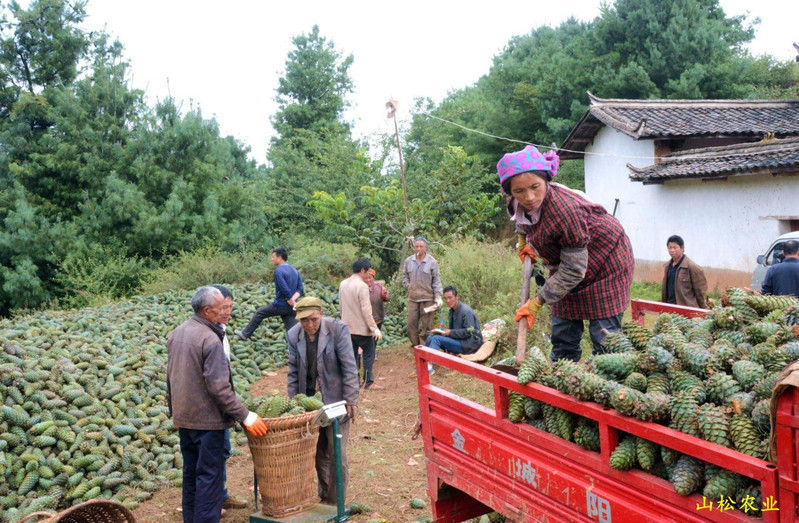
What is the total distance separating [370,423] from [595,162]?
15311mm

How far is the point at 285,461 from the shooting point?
5.26 metres

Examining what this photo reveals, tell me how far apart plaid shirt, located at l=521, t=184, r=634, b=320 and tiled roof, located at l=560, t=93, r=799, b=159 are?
14296 mm

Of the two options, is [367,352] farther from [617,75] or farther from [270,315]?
[617,75]

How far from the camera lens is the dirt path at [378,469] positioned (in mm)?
6141

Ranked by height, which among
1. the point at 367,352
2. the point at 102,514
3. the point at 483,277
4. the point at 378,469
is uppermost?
the point at 483,277

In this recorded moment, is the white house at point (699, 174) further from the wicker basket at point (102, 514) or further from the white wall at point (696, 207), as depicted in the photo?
the wicker basket at point (102, 514)

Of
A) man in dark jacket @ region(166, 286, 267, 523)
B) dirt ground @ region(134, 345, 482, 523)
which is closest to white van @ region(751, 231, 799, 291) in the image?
dirt ground @ region(134, 345, 482, 523)

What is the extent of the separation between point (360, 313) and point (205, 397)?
5000mm

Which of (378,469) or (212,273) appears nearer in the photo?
(378,469)

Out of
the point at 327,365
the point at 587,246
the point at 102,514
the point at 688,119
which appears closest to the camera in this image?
the point at 587,246

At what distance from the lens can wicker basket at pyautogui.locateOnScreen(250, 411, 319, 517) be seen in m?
5.20

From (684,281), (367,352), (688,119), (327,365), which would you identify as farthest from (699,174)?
(327,365)

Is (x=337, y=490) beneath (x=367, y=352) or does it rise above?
beneath

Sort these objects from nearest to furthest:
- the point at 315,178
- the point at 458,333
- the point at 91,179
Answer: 1. the point at 458,333
2. the point at 315,178
3. the point at 91,179
